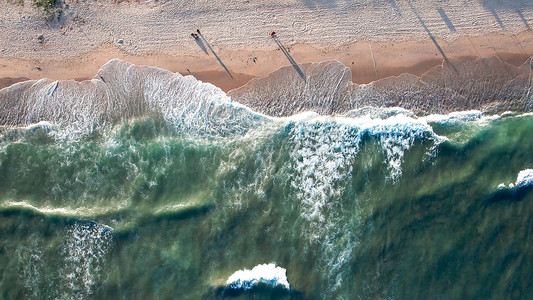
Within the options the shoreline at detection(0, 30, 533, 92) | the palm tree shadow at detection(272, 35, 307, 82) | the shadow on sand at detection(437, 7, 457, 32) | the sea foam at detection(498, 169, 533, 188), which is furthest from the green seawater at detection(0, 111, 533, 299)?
the shadow on sand at detection(437, 7, 457, 32)

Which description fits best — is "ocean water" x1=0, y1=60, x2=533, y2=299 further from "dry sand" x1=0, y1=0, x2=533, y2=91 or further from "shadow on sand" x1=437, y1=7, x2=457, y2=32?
"shadow on sand" x1=437, y1=7, x2=457, y2=32

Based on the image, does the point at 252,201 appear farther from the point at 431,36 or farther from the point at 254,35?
the point at 431,36

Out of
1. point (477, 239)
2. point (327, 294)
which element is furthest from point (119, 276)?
point (477, 239)

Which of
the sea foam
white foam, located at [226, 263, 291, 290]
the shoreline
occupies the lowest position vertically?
white foam, located at [226, 263, 291, 290]

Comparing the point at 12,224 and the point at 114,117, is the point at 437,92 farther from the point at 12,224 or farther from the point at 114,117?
the point at 12,224

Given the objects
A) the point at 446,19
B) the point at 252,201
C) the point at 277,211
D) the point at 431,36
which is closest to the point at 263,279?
the point at 277,211
